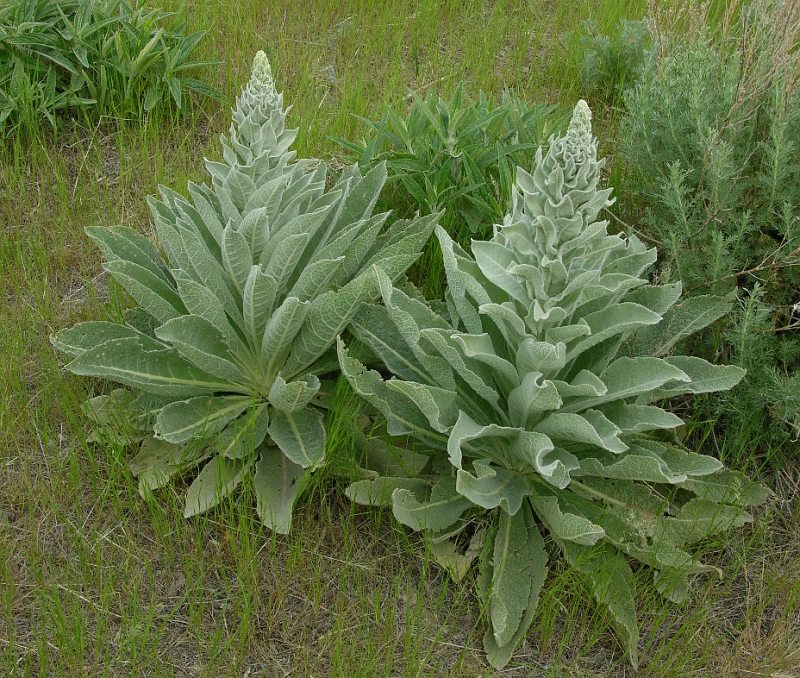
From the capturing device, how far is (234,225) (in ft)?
9.05

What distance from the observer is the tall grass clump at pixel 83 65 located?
4031 millimetres

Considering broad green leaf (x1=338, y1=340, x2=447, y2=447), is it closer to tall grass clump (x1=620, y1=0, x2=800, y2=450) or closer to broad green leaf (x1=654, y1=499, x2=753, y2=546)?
broad green leaf (x1=654, y1=499, x2=753, y2=546)

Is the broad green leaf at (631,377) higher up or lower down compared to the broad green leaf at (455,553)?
higher up

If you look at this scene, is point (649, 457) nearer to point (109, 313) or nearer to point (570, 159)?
point (570, 159)

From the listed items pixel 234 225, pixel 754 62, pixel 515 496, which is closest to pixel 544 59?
pixel 754 62

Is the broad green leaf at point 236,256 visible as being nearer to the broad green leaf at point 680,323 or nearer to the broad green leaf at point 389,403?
the broad green leaf at point 389,403

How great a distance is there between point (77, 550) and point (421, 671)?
43.0 inches

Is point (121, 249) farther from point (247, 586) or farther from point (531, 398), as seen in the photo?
point (531, 398)

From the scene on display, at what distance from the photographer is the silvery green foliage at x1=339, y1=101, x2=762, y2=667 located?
231 centimetres

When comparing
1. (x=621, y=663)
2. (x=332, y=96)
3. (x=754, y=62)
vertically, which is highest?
(x=754, y=62)

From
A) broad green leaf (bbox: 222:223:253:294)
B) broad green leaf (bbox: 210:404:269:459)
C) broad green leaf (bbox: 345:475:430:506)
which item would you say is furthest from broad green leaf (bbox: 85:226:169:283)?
broad green leaf (bbox: 345:475:430:506)

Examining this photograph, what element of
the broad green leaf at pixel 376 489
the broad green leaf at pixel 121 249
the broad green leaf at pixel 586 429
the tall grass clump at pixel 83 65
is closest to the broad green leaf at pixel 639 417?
the broad green leaf at pixel 586 429

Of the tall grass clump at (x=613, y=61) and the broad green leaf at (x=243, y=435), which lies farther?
the tall grass clump at (x=613, y=61)

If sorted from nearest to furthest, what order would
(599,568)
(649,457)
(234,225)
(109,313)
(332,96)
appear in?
(649,457) → (599,568) → (234,225) → (109,313) → (332,96)
